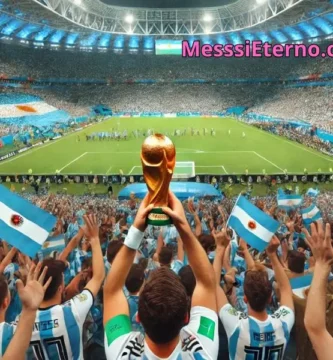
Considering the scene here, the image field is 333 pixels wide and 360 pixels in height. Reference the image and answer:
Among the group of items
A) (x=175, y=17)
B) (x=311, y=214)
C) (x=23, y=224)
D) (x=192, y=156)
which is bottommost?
(x=192, y=156)

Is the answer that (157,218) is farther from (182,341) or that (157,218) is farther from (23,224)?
(23,224)

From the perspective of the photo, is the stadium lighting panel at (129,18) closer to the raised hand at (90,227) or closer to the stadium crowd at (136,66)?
the stadium crowd at (136,66)

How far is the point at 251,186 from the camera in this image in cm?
1888

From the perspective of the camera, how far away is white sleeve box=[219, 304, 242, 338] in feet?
10.2

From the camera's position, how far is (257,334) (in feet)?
9.95

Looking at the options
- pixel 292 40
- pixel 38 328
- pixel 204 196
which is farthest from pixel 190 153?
pixel 292 40

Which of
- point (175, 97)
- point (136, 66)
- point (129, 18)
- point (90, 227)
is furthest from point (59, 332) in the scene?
point (136, 66)

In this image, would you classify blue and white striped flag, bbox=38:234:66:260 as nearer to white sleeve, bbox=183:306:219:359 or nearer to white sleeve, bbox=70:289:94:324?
white sleeve, bbox=70:289:94:324

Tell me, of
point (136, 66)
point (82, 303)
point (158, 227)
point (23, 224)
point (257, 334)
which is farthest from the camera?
point (136, 66)

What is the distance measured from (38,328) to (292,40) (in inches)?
2105

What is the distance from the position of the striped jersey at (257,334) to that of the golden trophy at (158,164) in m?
1.24

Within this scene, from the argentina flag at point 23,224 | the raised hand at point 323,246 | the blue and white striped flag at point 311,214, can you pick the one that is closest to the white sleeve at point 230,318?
the raised hand at point 323,246

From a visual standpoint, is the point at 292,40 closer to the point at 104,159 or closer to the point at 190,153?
the point at 190,153

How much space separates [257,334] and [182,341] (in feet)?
3.78
